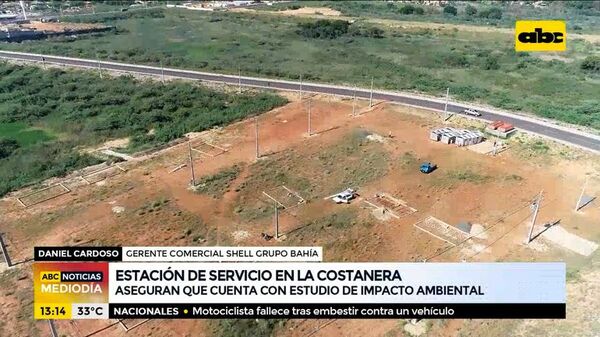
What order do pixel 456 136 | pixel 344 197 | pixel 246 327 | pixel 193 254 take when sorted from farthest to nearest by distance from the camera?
pixel 456 136 < pixel 344 197 < pixel 193 254 < pixel 246 327

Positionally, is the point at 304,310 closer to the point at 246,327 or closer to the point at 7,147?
Result: the point at 246,327

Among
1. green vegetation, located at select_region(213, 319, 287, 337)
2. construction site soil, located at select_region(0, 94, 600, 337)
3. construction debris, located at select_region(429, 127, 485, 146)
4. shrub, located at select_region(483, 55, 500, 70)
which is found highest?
shrub, located at select_region(483, 55, 500, 70)

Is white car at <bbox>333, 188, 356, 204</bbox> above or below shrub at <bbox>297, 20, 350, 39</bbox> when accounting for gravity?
below

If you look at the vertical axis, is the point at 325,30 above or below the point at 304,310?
above

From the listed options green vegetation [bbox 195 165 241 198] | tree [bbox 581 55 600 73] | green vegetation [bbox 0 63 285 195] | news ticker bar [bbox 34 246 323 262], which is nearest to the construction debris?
green vegetation [bbox 195 165 241 198]

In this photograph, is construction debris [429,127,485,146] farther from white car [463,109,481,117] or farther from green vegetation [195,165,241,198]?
green vegetation [195,165,241,198]

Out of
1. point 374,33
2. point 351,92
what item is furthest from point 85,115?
point 374,33
